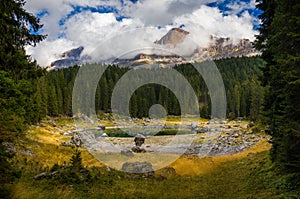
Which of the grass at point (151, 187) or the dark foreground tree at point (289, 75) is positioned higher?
the dark foreground tree at point (289, 75)

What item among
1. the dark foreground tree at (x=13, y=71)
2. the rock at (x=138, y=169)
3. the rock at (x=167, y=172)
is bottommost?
the rock at (x=167, y=172)

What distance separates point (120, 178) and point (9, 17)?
13153 millimetres

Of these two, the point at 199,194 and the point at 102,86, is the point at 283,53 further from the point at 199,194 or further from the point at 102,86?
the point at 102,86

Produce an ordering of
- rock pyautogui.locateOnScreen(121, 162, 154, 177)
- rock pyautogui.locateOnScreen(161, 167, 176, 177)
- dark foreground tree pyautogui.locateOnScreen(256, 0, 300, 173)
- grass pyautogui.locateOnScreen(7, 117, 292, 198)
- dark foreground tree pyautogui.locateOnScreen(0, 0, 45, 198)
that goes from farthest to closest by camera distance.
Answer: rock pyautogui.locateOnScreen(161, 167, 176, 177) < rock pyautogui.locateOnScreen(121, 162, 154, 177) < grass pyautogui.locateOnScreen(7, 117, 292, 198) < dark foreground tree pyautogui.locateOnScreen(256, 0, 300, 173) < dark foreground tree pyautogui.locateOnScreen(0, 0, 45, 198)

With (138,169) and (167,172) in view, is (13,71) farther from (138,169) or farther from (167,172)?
(167,172)

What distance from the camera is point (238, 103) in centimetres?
10081

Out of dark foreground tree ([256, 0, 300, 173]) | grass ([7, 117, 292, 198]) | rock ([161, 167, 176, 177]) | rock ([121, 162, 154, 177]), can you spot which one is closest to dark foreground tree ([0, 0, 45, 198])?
grass ([7, 117, 292, 198])

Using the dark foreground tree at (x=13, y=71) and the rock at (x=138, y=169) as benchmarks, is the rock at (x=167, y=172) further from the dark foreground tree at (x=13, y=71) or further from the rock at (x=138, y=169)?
the dark foreground tree at (x=13, y=71)

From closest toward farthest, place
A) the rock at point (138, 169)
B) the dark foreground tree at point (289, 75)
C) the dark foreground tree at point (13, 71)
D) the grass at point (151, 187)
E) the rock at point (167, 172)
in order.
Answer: the dark foreground tree at point (13, 71) < the dark foreground tree at point (289, 75) < the grass at point (151, 187) < the rock at point (138, 169) < the rock at point (167, 172)

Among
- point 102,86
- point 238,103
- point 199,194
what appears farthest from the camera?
point 102,86

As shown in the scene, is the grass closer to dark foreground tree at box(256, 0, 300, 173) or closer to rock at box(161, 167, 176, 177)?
rock at box(161, 167, 176, 177)

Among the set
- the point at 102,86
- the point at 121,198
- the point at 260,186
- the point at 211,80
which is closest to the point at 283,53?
the point at 260,186

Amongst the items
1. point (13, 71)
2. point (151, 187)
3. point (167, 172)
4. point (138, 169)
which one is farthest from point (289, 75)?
point (167, 172)

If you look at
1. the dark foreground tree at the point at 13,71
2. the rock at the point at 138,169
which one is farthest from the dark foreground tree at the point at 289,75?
the rock at the point at 138,169
